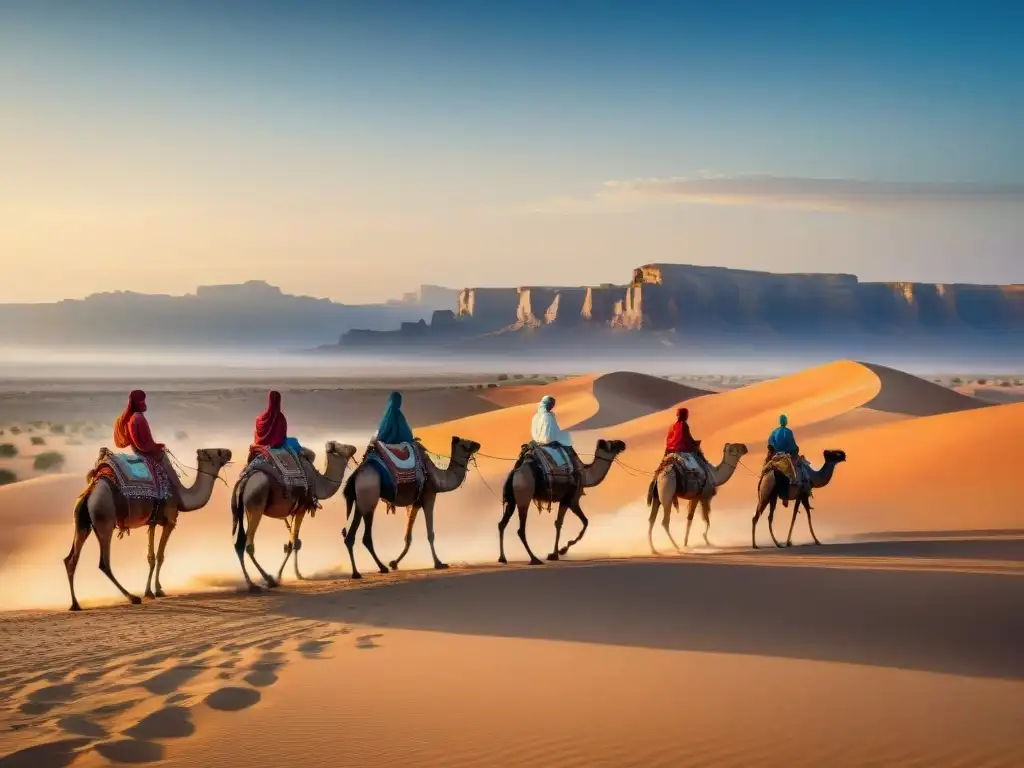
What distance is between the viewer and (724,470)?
782 inches

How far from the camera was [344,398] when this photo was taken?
3314 inches

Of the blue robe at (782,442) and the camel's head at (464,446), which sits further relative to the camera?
the blue robe at (782,442)

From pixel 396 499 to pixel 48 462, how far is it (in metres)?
28.3

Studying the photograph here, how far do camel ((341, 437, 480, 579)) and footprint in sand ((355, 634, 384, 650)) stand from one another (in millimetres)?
3789

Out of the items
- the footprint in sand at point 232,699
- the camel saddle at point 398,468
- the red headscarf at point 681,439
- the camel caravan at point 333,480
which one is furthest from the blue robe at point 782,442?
the footprint in sand at point 232,699

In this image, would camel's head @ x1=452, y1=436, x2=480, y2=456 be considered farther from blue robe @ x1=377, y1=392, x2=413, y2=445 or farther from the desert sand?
the desert sand

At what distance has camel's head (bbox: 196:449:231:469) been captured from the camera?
1516 centimetres

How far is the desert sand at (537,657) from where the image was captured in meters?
8.25

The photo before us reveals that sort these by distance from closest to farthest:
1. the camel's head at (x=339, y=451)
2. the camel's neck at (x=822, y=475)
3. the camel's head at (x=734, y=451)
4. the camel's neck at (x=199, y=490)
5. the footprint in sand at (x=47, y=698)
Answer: the footprint in sand at (x=47, y=698), the camel's neck at (x=199, y=490), the camel's head at (x=339, y=451), the camel's head at (x=734, y=451), the camel's neck at (x=822, y=475)

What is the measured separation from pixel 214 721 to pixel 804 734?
436 centimetres

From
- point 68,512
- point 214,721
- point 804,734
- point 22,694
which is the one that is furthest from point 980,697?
point 68,512

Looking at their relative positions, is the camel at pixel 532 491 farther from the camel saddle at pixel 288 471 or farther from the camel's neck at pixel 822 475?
the camel's neck at pixel 822 475

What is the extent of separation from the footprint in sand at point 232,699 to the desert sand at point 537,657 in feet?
0.09

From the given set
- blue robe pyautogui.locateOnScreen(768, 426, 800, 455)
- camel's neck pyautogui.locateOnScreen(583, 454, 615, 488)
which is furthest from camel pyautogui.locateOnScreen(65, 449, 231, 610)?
blue robe pyautogui.locateOnScreen(768, 426, 800, 455)
